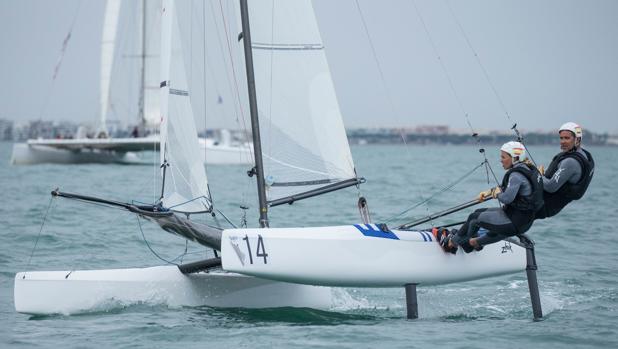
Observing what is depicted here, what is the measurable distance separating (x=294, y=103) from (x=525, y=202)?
2.28 m

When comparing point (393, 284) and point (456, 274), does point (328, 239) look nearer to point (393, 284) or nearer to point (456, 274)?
point (393, 284)

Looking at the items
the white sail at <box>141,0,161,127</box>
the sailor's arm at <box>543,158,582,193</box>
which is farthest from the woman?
the white sail at <box>141,0,161,127</box>

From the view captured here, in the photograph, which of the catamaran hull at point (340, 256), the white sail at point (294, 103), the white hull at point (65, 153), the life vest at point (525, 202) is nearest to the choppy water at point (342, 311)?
the catamaran hull at point (340, 256)

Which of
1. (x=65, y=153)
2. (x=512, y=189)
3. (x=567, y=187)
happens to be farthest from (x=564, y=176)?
(x=65, y=153)

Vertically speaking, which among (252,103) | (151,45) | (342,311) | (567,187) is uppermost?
(151,45)

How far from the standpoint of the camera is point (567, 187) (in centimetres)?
855

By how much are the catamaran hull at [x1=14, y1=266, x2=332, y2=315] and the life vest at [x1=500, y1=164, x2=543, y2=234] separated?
2.09 m

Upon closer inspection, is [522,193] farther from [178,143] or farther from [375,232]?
[178,143]

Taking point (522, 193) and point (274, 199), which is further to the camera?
point (274, 199)

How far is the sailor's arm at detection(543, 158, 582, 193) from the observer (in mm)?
8453

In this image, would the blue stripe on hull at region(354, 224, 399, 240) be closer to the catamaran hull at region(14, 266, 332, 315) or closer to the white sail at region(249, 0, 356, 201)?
the white sail at region(249, 0, 356, 201)

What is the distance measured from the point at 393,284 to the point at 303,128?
169cm

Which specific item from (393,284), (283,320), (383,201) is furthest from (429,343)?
(383,201)

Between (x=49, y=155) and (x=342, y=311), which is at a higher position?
(x=49, y=155)
